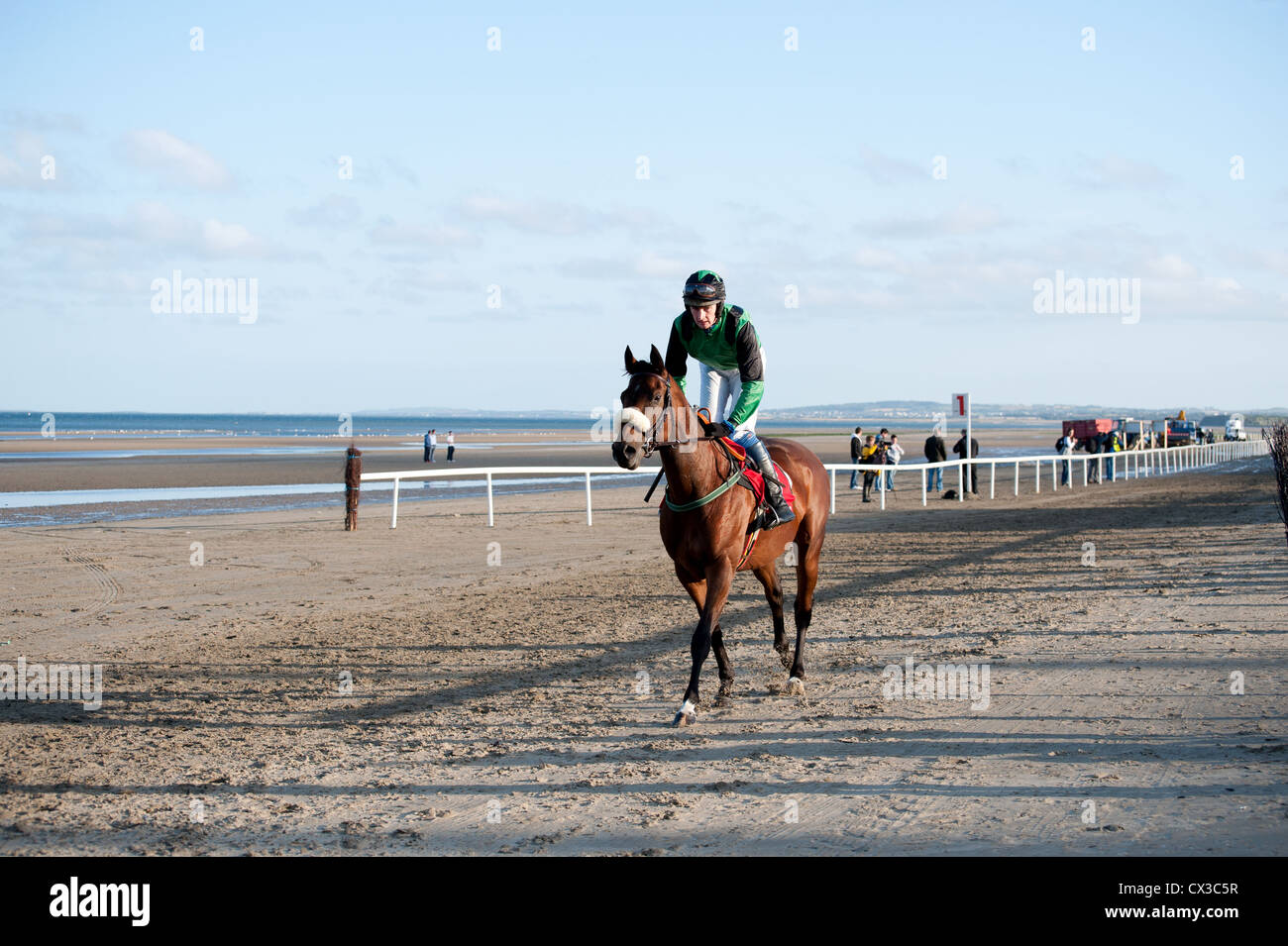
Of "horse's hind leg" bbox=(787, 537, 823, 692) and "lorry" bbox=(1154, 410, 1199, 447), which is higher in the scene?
"lorry" bbox=(1154, 410, 1199, 447)

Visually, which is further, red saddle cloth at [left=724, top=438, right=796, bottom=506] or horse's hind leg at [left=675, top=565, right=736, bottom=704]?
red saddle cloth at [left=724, top=438, right=796, bottom=506]

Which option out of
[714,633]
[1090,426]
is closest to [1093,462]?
[1090,426]

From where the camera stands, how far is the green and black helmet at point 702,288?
6.35 meters

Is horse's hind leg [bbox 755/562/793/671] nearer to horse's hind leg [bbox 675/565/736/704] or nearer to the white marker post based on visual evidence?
horse's hind leg [bbox 675/565/736/704]

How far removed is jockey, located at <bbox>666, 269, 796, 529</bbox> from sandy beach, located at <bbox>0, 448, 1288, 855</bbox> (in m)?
1.64

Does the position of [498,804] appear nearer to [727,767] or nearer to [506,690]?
[727,767]

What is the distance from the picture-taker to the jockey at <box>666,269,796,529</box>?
6.44 meters

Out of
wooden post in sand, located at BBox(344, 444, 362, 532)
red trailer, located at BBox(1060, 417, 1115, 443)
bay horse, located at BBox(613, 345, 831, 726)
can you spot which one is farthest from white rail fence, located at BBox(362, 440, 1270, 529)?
bay horse, located at BBox(613, 345, 831, 726)

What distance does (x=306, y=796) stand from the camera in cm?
483

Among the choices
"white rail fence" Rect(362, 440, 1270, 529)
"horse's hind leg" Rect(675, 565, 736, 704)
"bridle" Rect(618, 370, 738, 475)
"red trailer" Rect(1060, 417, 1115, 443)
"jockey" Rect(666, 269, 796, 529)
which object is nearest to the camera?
"bridle" Rect(618, 370, 738, 475)

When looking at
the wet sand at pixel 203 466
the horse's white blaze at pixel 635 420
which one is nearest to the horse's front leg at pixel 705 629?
the horse's white blaze at pixel 635 420

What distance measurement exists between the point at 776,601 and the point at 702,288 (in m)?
2.41
